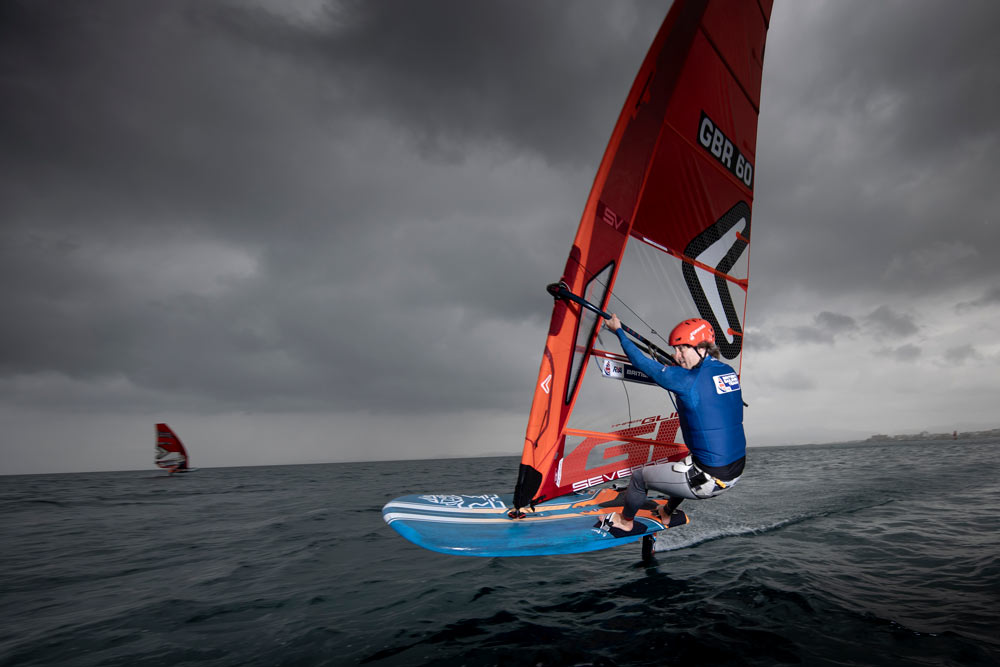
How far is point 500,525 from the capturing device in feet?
16.2

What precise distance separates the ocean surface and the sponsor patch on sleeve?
2.15 meters

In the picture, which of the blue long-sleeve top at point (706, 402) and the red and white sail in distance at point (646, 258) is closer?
the blue long-sleeve top at point (706, 402)

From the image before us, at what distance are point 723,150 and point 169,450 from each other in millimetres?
54405

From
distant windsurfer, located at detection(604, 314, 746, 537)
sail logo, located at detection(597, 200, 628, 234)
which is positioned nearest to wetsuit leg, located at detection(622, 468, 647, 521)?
distant windsurfer, located at detection(604, 314, 746, 537)

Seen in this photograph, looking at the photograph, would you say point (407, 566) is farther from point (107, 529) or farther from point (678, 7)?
point (107, 529)

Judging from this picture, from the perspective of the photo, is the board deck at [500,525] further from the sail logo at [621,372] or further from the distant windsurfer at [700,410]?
the sail logo at [621,372]

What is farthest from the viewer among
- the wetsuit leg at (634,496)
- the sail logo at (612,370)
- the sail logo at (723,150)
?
the sail logo at (723,150)

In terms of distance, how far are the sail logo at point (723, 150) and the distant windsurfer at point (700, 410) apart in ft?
10.6

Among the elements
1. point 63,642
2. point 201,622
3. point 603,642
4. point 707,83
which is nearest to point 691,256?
point 707,83

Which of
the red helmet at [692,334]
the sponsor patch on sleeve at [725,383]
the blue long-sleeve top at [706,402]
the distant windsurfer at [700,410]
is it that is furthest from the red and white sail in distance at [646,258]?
the sponsor patch on sleeve at [725,383]

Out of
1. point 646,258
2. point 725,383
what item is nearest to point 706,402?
point 725,383

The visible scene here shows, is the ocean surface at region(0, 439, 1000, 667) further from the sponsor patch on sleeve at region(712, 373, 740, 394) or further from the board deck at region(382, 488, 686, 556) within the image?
the sponsor patch on sleeve at region(712, 373, 740, 394)

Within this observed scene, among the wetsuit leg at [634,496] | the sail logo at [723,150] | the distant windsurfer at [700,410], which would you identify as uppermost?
the sail logo at [723,150]

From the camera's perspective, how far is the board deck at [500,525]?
4.21 m
